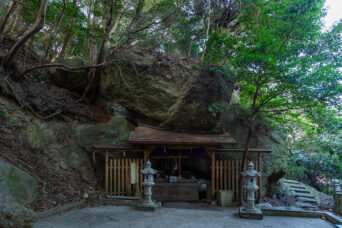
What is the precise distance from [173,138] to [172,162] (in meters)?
1.59

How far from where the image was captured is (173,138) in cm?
888

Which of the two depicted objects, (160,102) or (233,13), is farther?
(233,13)

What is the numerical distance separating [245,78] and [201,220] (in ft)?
15.8

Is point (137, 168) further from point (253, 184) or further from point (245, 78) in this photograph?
point (245, 78)

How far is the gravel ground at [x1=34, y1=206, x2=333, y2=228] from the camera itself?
16.2ft

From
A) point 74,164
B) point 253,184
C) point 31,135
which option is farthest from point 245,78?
point 31,135

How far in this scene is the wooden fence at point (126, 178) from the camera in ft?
27.4

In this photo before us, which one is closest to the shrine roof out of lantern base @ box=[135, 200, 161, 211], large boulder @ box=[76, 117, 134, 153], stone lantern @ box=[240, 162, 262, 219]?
large boulder @ box=[76, 117, 134, 153]

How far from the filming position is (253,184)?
6.16m

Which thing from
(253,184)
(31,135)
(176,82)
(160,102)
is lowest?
(253,184)

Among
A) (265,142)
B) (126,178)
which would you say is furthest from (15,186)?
(265,142)

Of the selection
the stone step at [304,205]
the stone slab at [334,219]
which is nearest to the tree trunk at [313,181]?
the stone step at [304,205]

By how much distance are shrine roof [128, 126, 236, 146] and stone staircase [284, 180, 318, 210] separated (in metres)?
4.42

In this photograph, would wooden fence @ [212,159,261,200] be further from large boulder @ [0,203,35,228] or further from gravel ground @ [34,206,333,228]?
large boulder @ [0,203,35,228]
